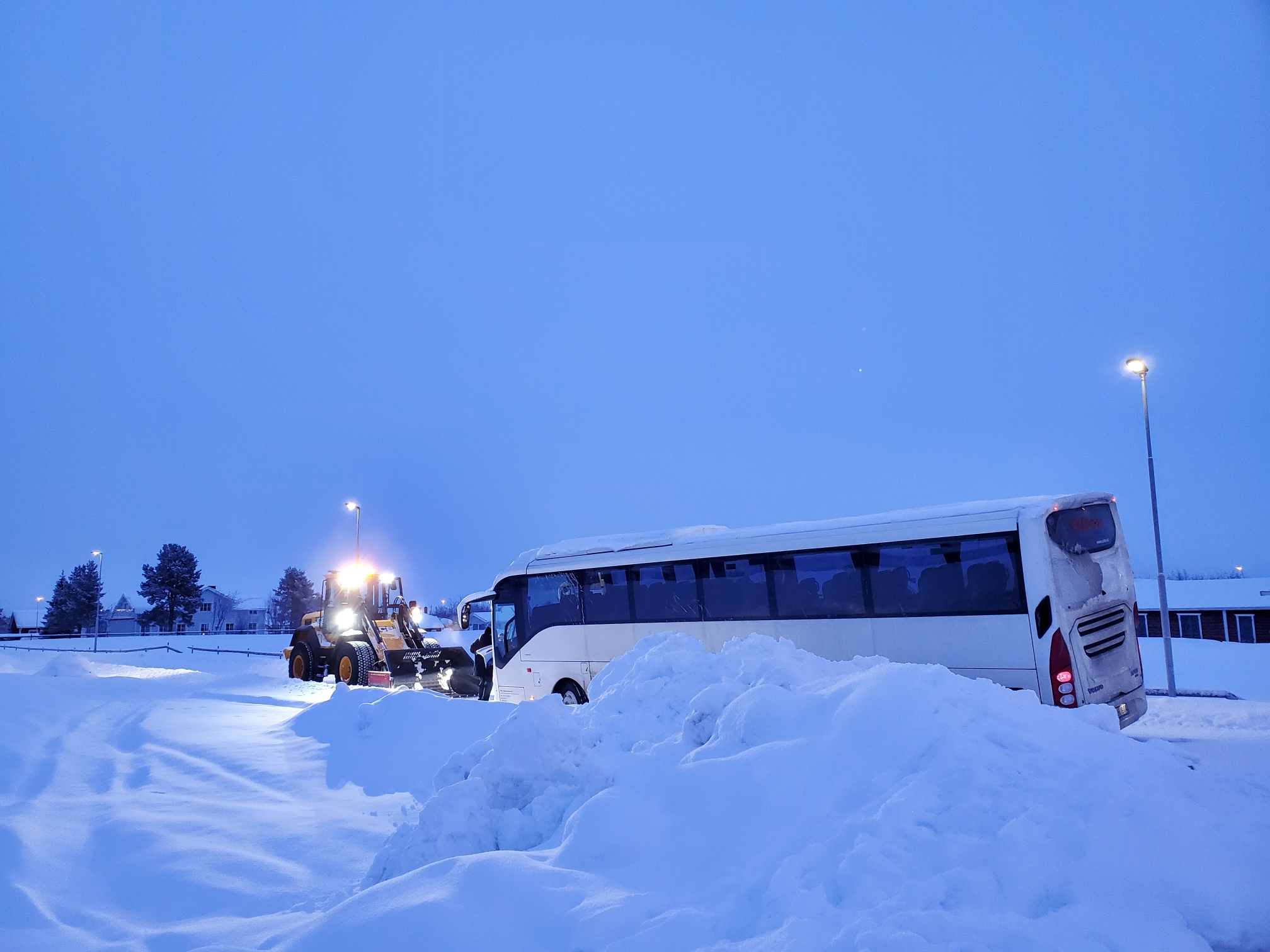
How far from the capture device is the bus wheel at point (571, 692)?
42.2 ft

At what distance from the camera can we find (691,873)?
392cm

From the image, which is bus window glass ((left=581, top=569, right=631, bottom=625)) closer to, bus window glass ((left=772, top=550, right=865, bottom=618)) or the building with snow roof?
bus window glass ((left=772, top=550, right=865, bottom=618))

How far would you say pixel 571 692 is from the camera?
42.8 feet

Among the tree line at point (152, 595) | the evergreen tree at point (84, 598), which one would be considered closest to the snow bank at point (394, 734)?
the tree line at point (152, 595)

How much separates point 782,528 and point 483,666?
390 inches

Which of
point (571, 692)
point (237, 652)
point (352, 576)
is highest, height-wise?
point (352, 576)

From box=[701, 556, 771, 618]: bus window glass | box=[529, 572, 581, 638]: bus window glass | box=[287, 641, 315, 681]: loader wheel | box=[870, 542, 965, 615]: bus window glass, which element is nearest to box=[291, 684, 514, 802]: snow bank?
box=[529, 572, 581, 638]: bus window glass

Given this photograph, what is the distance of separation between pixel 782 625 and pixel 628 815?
6481mm

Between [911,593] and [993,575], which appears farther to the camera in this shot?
[911,593]

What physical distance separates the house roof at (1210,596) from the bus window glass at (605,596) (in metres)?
28.2

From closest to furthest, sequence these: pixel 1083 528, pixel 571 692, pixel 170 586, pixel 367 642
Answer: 1. pixel 1083 528
2. pixel 571 692
3. pixel 367 642
4. pixel 170 586

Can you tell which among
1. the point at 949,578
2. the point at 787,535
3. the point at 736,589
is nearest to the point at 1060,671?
the point at 949,578

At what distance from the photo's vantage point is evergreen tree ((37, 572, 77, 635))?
62594 mm

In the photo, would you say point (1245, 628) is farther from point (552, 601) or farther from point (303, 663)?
point (303, 663)
